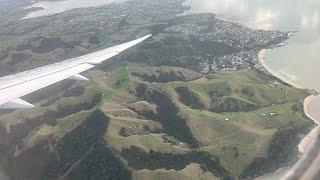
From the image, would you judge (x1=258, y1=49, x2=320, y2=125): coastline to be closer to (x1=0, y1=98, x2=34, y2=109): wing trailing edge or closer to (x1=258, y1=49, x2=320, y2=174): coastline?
(x1=258, y1=49, x2=320, y2=174): coastline

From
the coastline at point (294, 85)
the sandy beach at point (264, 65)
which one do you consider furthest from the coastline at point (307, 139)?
the sandy beach at point (264, 65)

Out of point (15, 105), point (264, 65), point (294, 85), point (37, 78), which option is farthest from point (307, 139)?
point (15, 105)

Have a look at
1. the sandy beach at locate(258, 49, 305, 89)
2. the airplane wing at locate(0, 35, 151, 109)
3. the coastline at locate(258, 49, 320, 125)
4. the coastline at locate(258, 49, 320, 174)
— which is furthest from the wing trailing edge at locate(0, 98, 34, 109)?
the sandy beach at locate(258, 49, 305, 89)

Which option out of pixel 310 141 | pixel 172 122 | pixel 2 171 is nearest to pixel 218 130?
pixel 172 122

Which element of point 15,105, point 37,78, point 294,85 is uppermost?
point 15,105

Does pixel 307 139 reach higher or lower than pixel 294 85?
higher

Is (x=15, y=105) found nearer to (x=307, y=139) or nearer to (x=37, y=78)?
(x=37, y=78)

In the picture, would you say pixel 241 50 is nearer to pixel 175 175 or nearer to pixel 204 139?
pixel 204 139

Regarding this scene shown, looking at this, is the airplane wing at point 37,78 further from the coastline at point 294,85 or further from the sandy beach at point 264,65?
the sandy beach at point 264,65
